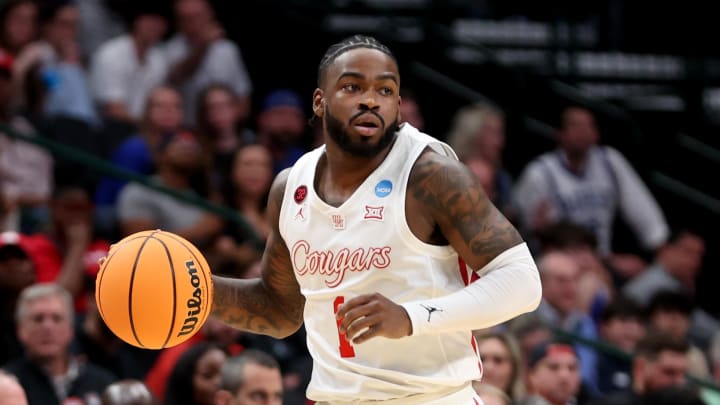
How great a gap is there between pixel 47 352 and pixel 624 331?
4498 mm

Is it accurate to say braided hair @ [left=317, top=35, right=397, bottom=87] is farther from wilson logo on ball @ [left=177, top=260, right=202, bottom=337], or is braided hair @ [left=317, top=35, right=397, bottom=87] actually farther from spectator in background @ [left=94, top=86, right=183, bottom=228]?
spectator in background @ [left=94, top=86, right=183, bottom=228]

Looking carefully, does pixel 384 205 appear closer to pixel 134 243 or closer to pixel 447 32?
pixel 134 243

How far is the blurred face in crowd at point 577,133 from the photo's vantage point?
11555 mm

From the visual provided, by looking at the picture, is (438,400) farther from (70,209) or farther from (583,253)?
(583,253)

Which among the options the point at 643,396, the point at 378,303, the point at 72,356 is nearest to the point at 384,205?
the point at 378,303

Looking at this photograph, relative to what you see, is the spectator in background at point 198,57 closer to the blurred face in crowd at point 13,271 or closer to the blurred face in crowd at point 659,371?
the blurred face in crowd at point 13,271

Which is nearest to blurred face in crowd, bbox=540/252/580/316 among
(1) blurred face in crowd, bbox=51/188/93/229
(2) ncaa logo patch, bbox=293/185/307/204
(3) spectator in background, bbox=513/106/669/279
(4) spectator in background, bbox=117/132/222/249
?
(3) spectator in background, bbox=513/106/669/279

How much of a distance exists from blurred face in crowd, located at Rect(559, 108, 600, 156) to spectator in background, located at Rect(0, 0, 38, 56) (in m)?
4.41

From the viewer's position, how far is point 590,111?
12.6 meters

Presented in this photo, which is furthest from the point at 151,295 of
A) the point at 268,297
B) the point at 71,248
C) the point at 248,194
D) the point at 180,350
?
the point at 248,194

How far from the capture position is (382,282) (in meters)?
4.92

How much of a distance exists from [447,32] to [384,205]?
8255 mm

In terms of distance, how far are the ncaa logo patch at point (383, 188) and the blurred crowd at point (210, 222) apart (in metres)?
2.10

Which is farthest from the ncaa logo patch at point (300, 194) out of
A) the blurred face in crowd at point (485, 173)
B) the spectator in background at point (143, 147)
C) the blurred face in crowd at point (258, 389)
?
the blurred face in crowd at point (485, 173)
